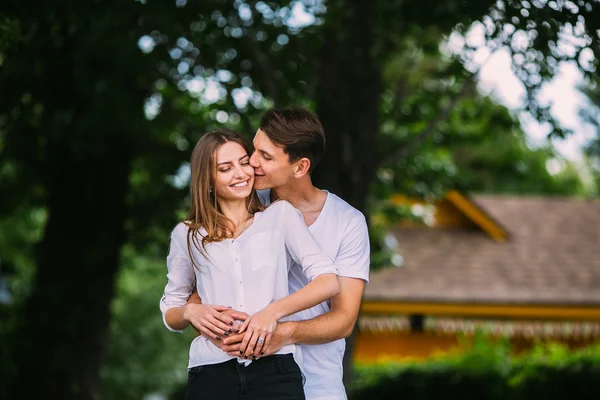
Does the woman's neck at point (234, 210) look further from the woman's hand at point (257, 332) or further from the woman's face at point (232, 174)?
the woman's hand at point (257, 332)

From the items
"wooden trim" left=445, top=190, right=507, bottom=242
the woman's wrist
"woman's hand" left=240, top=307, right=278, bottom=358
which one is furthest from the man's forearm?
"wooden trim" left=445, top=190, right=507, bottom=242

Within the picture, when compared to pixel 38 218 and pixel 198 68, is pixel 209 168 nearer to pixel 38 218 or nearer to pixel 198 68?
pixel 198 68

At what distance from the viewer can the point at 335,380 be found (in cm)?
401

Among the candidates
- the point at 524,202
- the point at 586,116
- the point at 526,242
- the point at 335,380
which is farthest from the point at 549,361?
the point at 524,202

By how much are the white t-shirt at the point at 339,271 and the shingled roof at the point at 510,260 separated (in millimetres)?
17102

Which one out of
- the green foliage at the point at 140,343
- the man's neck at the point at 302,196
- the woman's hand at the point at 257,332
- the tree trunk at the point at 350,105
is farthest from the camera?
the green foliage at the point at 140,343

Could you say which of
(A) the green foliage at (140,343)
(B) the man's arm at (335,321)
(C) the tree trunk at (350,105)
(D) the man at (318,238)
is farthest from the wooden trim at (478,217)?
(B) the man's arm at (335,321)

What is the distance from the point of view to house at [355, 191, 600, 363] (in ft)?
70.5

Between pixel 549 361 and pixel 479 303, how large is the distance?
30.2 ft

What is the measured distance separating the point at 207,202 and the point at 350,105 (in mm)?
5518

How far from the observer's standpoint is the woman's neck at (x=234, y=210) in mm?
3865

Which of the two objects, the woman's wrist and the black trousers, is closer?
the black trousers

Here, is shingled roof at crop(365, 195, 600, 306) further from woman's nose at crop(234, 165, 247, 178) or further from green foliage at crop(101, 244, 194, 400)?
woman's nose at crop(234, 165, 247, 178)

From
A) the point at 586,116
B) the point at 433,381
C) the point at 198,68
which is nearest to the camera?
the point at 198,68
